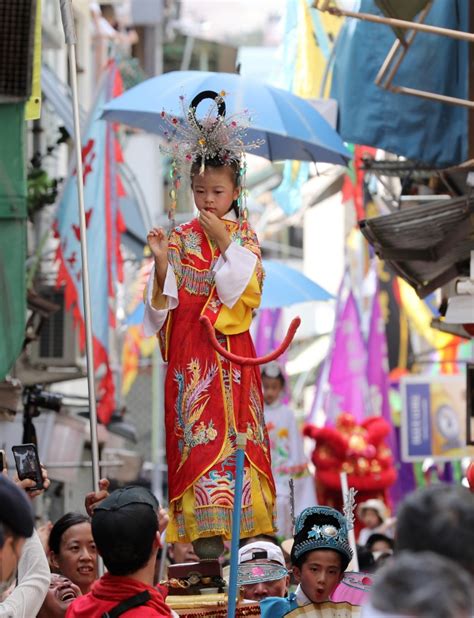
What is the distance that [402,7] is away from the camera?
8.52 metres

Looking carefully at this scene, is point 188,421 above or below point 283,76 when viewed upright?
below

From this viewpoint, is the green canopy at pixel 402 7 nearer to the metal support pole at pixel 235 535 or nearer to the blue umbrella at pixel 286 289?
the metal support pole at pixel 235 535

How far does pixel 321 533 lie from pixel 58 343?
902 centimetres

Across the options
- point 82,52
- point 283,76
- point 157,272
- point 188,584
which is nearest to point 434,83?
point 283,76

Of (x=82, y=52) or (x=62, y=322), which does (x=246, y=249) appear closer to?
(x=62, y=322)

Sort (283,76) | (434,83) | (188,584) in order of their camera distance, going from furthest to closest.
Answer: (283,76), (434,83), (188,584)

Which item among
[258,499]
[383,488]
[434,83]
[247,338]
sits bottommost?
[383,488]

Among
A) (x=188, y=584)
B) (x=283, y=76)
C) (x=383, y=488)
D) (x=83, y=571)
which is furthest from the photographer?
(x=383, y=488)

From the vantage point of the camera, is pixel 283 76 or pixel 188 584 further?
pixel 283 76

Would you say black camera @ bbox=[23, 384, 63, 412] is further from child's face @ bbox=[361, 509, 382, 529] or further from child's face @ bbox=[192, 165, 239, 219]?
child's face @ bbox=[361, 509, 382, 529]

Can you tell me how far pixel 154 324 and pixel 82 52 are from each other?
15953mm

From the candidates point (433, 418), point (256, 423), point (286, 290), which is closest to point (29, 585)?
point (256, 423)

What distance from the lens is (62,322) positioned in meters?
15.1

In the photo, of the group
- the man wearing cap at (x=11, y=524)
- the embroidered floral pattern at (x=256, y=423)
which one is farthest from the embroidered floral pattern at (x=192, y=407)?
the man wearing cap at (x=11, y=524)
